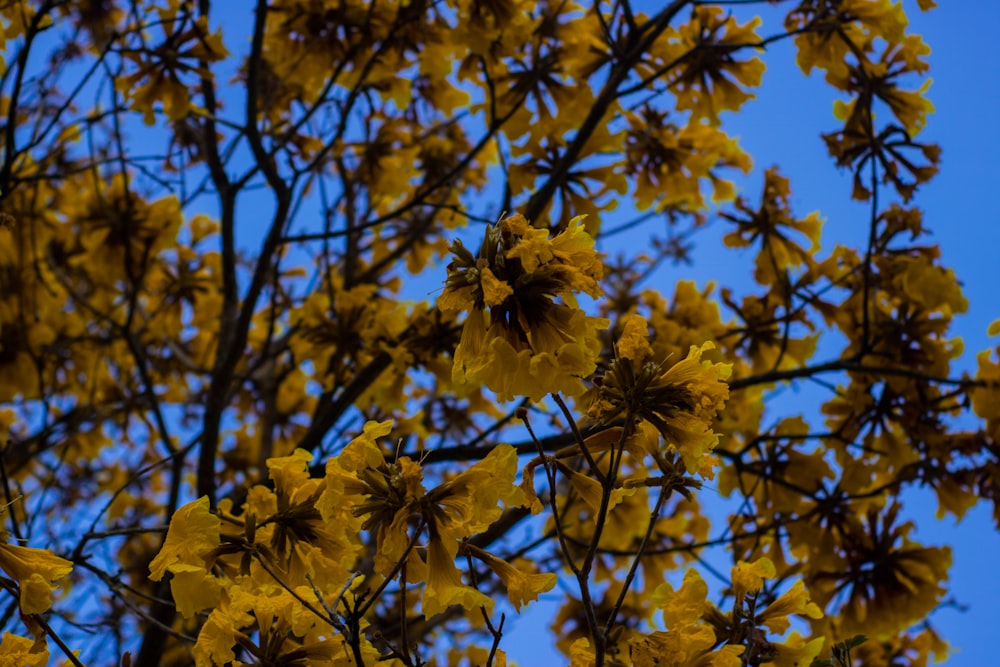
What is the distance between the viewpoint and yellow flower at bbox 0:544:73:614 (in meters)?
1.92

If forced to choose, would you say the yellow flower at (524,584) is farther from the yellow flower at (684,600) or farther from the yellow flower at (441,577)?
the yellow flower at (684,600)

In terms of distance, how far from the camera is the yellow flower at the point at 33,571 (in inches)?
75.5

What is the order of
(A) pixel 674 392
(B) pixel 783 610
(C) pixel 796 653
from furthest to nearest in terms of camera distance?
1. (B) pixel 783 610
2. (C) pixel 796 653
3. (A) pixel 674 392

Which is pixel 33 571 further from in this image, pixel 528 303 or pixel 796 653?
pixel 796 653

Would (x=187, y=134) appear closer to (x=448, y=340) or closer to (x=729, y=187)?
(x=448, y=340)

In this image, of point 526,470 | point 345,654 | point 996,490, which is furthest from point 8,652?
point 996,490

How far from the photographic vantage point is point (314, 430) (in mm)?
3562

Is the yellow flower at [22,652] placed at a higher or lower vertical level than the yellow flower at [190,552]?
lower

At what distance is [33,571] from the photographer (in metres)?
1.97

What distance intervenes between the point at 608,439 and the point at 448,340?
2030mm

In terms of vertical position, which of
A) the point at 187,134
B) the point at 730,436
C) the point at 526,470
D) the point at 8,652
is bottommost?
the point at 8,652

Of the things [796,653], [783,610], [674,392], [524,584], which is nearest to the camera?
[674,392]

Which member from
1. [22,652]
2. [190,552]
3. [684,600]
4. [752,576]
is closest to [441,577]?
[190,552]

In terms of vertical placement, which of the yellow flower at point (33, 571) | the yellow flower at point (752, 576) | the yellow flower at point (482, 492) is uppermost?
the yellow flower at point (752, 576)
